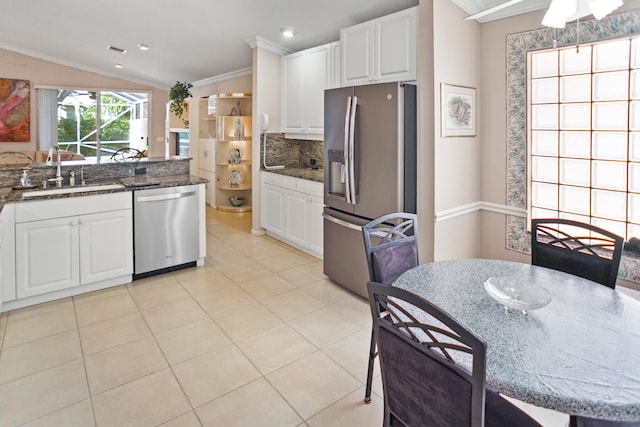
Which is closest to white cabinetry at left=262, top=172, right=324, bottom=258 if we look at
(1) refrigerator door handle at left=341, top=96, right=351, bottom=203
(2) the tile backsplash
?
(2) the tile backsplash

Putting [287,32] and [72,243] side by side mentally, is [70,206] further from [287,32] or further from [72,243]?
[287,32]

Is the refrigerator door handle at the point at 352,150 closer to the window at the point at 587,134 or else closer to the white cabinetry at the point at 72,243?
the window at the point at 587,134

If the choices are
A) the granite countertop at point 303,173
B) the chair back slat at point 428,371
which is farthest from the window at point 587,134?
the chair back slat at point 428,371

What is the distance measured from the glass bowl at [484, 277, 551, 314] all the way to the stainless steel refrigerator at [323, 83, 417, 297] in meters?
1.30

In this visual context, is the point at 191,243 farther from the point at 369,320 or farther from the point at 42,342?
the point at 369,320

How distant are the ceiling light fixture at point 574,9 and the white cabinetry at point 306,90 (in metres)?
2.95

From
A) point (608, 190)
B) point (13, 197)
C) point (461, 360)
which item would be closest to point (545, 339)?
point (461, 360)

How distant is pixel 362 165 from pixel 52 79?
25.5ft

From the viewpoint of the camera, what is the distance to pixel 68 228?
10.4ft

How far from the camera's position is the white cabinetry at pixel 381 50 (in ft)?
10.5

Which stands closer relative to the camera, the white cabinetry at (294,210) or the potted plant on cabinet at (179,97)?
the white cabinetry at (294,210)

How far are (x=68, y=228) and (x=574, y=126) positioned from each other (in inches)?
161

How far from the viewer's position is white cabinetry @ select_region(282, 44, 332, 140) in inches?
175

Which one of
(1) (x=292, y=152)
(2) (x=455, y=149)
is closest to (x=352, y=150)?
(2) (x=455, y=149)
